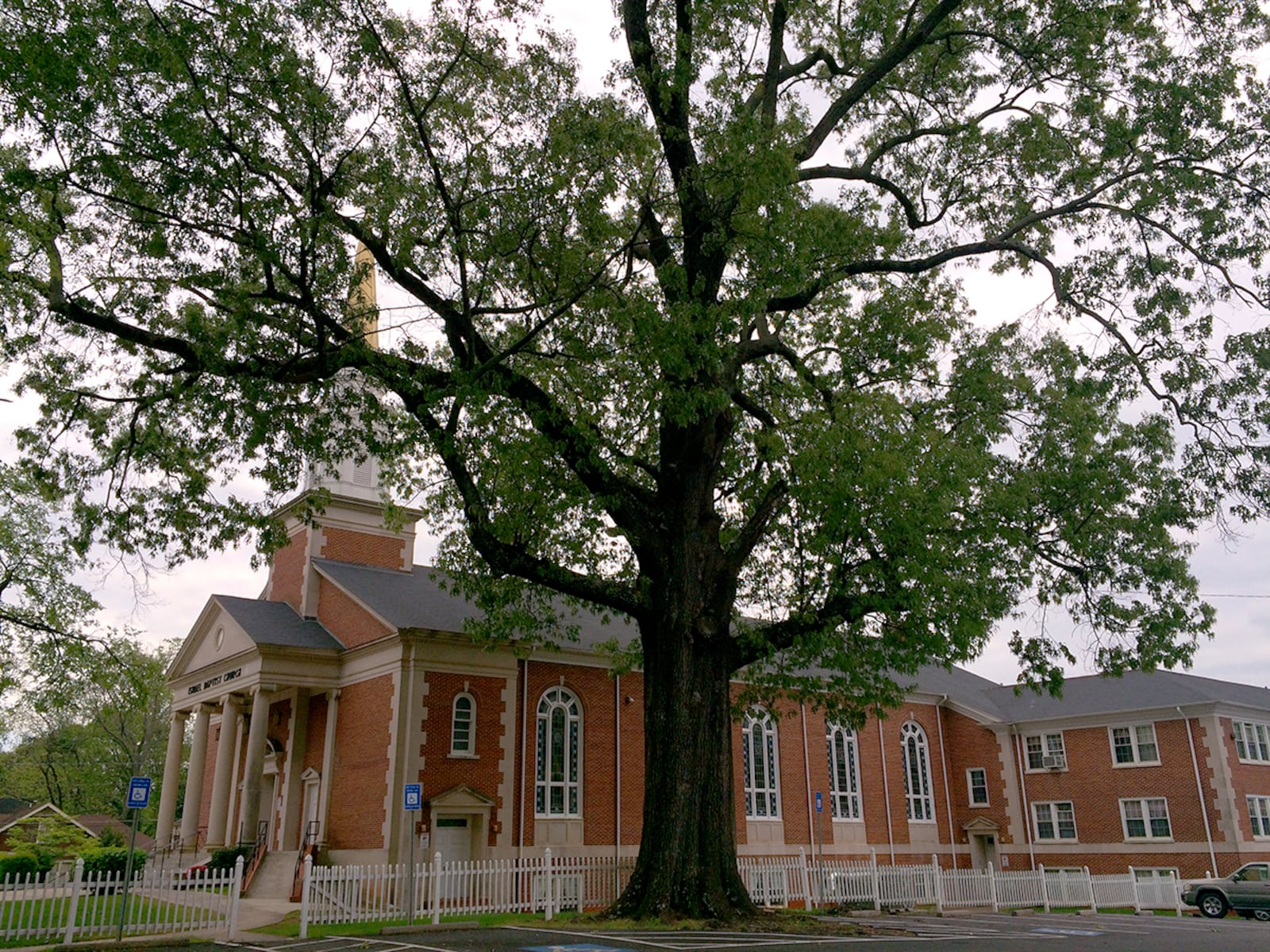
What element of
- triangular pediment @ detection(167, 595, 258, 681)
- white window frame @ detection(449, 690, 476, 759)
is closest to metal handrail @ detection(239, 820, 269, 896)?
triangular pediment @ detection(167, 595, 258, 681)

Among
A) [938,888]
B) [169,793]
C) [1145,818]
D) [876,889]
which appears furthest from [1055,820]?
[169,793]

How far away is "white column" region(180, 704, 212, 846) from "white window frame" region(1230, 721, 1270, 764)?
3413 cm

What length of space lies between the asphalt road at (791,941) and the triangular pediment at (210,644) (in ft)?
44.3

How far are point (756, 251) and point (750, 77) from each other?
14.9 feet

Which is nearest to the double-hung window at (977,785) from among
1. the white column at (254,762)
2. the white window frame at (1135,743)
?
the white window frame at (1135,743)

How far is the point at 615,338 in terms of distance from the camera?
675 inches

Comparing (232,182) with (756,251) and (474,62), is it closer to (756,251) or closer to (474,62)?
(474,62)

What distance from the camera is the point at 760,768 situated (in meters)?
33.9

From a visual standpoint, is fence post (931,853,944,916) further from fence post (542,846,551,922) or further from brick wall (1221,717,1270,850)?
brick wall (1221,717,1270,850)

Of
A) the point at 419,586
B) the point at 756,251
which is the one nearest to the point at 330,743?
the point at 419,586

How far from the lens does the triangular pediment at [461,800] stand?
2511cm

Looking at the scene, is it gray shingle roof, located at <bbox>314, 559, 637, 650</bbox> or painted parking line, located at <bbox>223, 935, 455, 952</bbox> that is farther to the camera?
gray shingle roof, located at <bbox>314, 559, 637, 650</bbox>

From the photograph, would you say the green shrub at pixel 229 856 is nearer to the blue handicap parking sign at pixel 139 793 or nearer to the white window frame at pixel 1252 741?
the blue handicap parking sign at pixel 139 793

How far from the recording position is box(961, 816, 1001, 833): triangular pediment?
38.6 m
